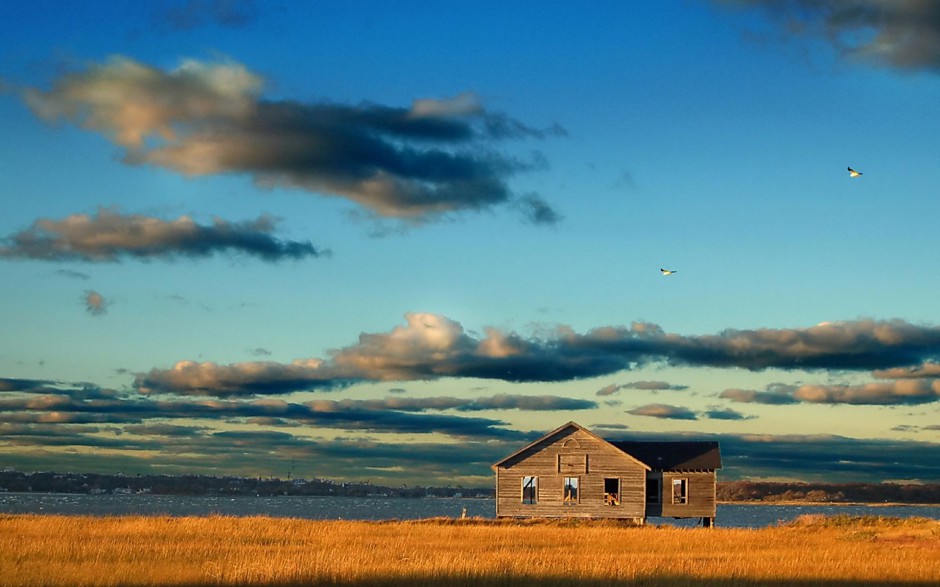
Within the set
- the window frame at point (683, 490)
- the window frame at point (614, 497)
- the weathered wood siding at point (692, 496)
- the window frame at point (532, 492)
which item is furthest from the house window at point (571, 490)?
the window frame at point (683, 490)

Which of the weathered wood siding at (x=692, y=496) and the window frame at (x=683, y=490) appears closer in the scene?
the weathered wood siding at (x=692, y=496)

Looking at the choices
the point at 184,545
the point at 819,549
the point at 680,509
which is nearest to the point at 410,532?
the point at 184,545

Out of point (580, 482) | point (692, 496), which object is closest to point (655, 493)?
point (692, 496)

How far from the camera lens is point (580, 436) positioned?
66062mm

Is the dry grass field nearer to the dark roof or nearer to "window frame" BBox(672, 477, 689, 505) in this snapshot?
the dark roof

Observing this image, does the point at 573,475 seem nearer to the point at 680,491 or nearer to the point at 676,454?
the point at 680,491

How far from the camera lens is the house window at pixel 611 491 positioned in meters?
65.6

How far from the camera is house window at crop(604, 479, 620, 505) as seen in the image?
6562cm

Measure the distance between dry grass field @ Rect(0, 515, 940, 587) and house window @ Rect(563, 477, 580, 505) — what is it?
8.18m

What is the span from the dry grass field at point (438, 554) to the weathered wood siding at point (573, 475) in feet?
26.9

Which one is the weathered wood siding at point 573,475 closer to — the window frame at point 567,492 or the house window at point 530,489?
the window frame at point 567,492

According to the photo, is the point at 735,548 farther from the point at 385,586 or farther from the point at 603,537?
the point at 385,586

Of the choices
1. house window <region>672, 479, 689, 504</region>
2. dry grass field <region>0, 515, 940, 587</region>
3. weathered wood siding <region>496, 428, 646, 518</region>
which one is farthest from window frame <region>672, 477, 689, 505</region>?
dry grass field <region>0, 515, 940, 587</region>

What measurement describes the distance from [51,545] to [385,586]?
1613 centimetres
